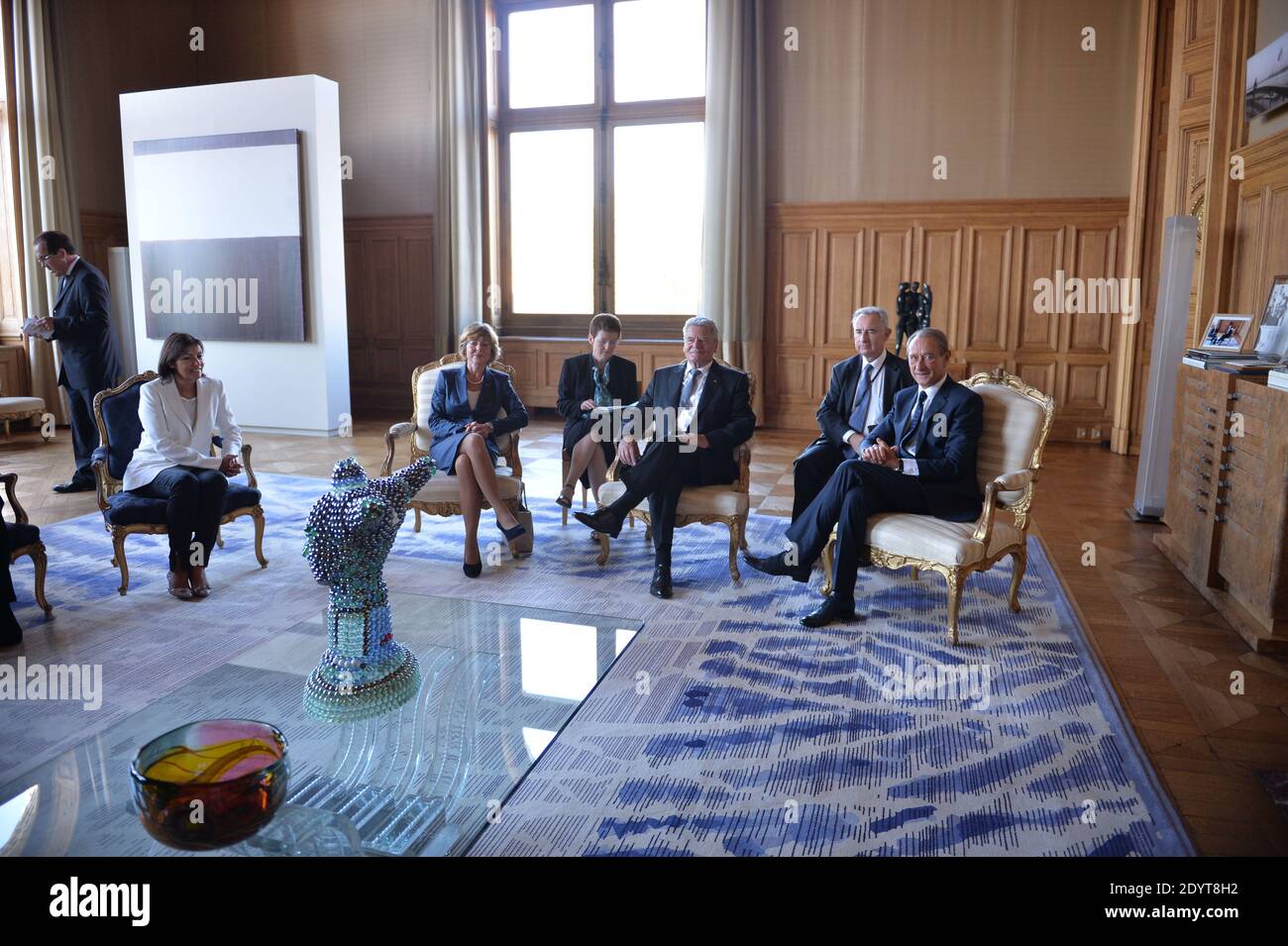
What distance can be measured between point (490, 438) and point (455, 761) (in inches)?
108

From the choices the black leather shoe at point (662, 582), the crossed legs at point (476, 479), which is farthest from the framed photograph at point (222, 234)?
the black leather shoe at point (662, 582)

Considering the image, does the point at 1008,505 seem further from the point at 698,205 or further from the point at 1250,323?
the point at 698,205

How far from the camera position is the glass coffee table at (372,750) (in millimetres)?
1955

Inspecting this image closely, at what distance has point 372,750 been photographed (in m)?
2.29

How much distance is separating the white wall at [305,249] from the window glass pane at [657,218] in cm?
262

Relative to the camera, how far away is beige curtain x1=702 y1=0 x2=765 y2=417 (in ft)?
27.1

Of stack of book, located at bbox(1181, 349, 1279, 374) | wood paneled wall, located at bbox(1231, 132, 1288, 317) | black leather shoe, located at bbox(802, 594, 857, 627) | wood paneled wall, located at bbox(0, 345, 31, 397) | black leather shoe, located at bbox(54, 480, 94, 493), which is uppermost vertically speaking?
wood paneled wall, located at bbox(1231, 132, 1288, 317)

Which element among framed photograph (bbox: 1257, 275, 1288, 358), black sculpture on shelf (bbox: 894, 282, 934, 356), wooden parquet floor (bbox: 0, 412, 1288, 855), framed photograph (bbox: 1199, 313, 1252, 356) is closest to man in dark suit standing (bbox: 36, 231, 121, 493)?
wooden parquet floor (bbox: 0, 412, 1288, 855)

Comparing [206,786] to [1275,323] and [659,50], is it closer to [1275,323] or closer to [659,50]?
[1275,323]

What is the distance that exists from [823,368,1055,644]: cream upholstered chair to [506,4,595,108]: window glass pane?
635 centimetres

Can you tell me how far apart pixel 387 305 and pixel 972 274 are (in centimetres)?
578

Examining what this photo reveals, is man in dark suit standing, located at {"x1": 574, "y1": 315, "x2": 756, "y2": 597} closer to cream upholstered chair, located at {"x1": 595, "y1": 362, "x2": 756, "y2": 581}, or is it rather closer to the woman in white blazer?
cream upholstered chair, located at {"x1": 595, "y1": 362, "x2": 756, "y2": 581}

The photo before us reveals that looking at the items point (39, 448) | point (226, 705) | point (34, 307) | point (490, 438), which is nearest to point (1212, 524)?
point (490, 438)

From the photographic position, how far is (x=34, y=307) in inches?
340
